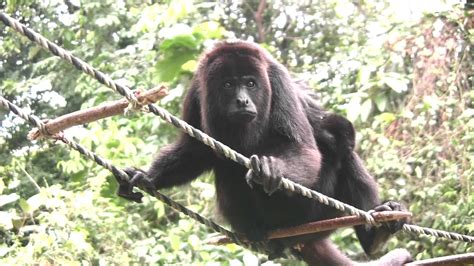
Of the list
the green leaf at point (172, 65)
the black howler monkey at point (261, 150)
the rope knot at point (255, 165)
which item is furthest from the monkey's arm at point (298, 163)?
the green leaf at point (172, 65)

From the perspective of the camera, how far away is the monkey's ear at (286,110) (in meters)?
3.97

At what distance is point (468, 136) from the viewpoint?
5473 mm

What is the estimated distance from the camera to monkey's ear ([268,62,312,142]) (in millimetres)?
3967

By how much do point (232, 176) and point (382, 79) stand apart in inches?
94.8

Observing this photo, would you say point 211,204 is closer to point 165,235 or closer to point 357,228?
point 165,235

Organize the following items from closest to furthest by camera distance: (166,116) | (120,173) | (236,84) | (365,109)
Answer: (166,116), (120,173), (236,84), (365,109)

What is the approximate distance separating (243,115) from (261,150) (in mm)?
322

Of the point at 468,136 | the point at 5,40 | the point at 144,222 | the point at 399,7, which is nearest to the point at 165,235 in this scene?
the point at 144,222

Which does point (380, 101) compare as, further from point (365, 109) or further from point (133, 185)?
point (133, 185)

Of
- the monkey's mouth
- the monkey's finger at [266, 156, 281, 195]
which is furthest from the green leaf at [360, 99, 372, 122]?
the monkey's finger at [266, 156, 281, 195]

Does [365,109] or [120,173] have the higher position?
[120,173]

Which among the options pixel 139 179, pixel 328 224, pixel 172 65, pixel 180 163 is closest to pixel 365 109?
pixel 172 65

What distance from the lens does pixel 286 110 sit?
13.3ft

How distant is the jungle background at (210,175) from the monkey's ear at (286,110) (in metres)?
0.85
